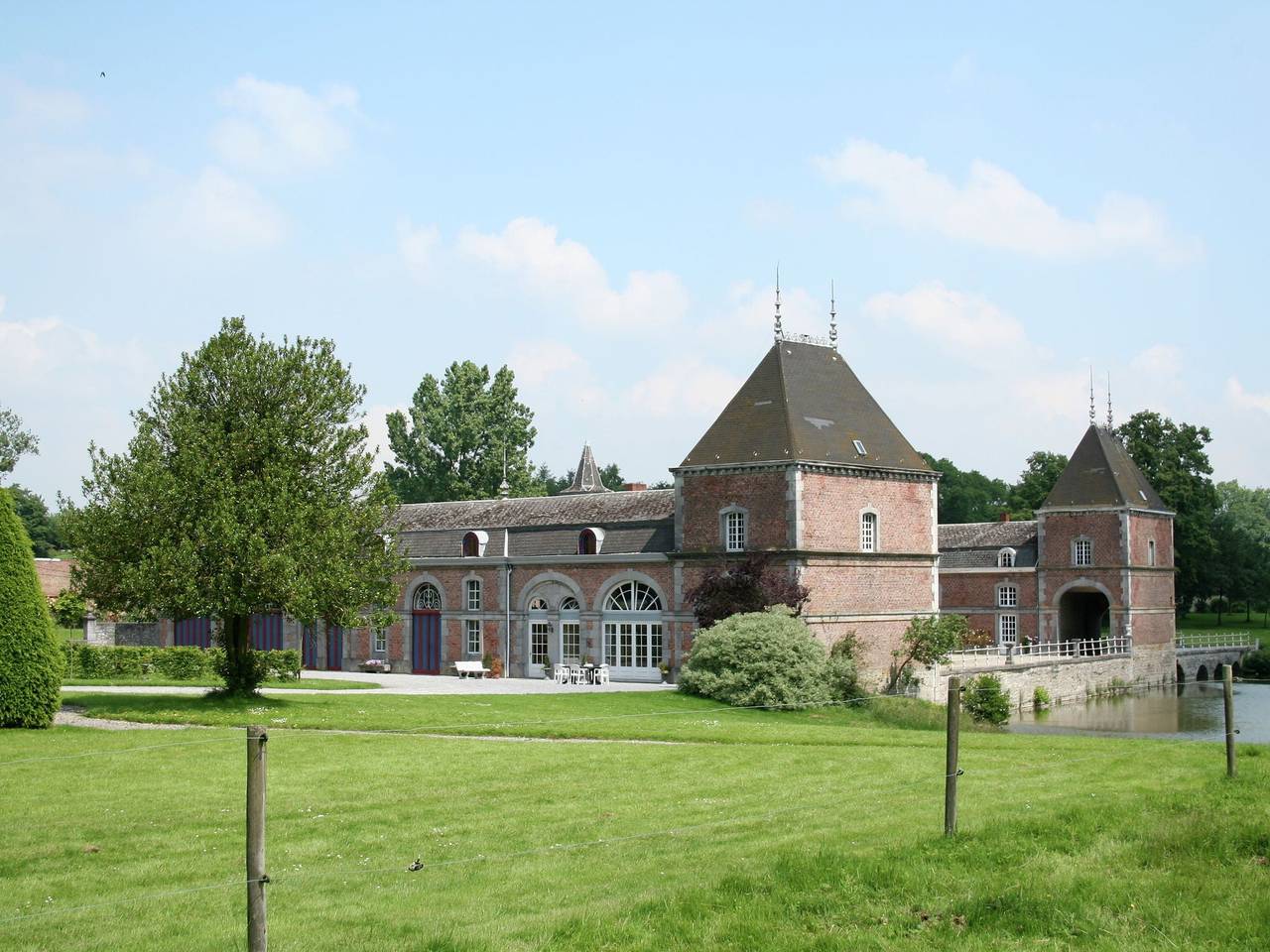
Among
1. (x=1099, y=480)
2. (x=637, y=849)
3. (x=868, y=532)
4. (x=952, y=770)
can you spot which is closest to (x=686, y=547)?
(x=868, y=532)

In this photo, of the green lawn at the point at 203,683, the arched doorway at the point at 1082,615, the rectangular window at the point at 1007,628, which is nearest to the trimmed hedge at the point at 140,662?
the green lawn at the point at 203,683

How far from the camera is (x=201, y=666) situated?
122ft

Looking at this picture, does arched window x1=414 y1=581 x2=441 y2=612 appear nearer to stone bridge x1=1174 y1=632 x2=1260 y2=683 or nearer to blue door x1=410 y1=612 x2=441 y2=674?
blue door x1=410 y1=612 x2=441 y2=674

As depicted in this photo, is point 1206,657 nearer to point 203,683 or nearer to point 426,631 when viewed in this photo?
point 426,631

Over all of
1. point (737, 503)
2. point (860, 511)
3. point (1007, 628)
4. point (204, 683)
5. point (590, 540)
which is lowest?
point (204, 683)

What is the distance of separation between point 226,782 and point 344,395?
12.7m

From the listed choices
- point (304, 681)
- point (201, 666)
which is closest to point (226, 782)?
point (304, 681)

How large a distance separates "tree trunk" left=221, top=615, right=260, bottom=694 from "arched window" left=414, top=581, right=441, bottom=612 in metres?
15.5

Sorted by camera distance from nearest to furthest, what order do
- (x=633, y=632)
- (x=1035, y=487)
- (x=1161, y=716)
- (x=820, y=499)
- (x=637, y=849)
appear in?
(x=637, y=849) → (x=820, y=499) → (x=633, y=632) → (x=1161, y=716) → (x=1035, y=487)

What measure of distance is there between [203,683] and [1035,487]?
5623 centimetres

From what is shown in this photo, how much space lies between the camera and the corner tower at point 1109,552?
51.8 m

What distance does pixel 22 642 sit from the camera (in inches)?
813

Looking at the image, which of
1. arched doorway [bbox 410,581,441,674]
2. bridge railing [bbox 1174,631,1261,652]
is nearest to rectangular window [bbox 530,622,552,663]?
arched doorway [bbox 410,581,441,674]

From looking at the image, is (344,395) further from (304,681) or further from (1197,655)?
(1197,655)
